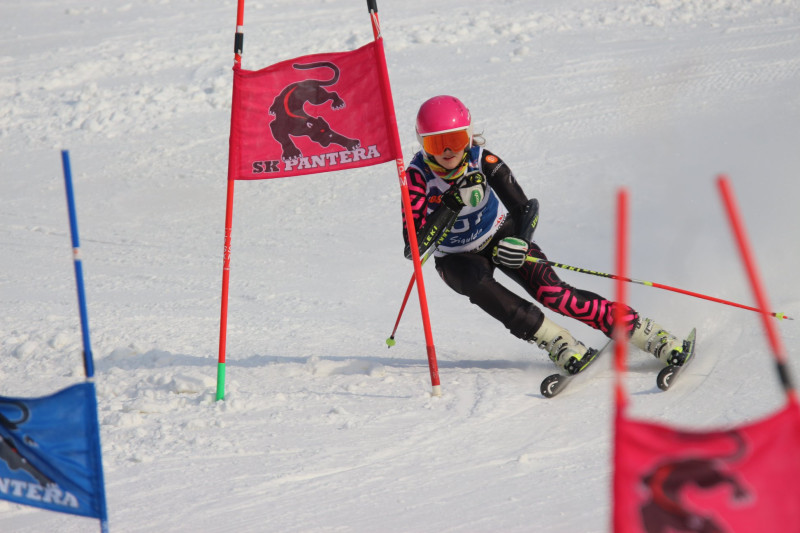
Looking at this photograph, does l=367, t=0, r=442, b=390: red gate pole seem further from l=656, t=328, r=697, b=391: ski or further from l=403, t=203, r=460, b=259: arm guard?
l=656, t=328, r=697, b=391: ski

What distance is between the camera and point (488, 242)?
5578 millimetres

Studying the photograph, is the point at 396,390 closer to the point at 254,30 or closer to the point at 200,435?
the point at 200,435

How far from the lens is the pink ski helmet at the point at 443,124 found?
512 cm

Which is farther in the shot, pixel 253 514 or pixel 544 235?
pixel 544 235

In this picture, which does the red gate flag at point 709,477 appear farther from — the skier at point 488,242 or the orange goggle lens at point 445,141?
the orange goggle lens at point 445,141

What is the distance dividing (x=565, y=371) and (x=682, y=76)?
7.95 metres

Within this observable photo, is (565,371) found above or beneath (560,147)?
beneath

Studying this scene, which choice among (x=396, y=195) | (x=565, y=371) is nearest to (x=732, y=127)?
(x=396, y=195)

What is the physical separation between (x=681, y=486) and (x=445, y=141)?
134 inches

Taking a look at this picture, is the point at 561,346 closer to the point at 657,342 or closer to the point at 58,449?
the point at 657,342

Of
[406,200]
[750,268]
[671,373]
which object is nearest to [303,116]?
[406,200]

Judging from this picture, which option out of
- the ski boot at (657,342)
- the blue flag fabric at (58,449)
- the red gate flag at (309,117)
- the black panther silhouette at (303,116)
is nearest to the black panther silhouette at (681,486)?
the blue flag fabric at (58,449)

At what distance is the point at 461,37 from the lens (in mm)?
14133

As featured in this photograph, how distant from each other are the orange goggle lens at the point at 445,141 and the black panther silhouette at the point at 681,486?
10.9ft
